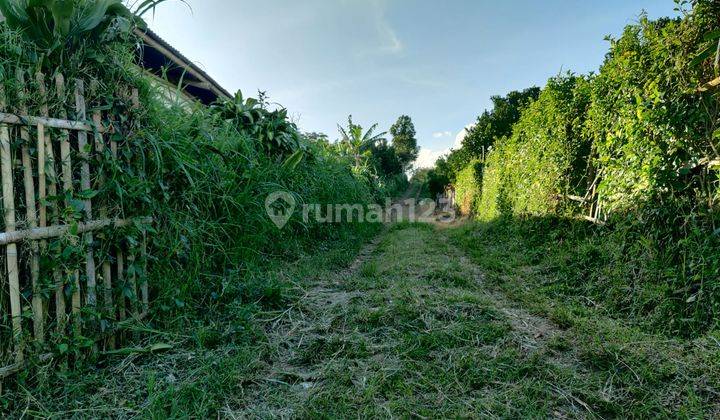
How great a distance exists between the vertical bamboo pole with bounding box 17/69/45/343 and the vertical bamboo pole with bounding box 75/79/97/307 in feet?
0.82

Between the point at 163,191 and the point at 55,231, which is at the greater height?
the point at 163,191

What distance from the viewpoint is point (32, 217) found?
5.88 feet

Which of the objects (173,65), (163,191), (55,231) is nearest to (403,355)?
(163,191)

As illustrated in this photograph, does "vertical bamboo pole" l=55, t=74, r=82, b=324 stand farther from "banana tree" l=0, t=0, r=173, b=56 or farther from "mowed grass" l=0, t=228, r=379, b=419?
"mowed grass" l=0, t=228, r=379, b=419

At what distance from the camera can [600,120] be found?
423 centimetres

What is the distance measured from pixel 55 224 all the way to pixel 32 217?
0.38 feet

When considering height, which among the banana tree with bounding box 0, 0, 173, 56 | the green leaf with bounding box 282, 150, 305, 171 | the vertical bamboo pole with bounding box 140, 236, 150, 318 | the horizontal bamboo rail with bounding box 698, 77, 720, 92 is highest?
the banana tree with bounding box 0, 0, 173, 56

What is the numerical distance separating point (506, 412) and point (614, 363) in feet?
3.23

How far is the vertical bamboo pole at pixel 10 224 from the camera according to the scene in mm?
1688

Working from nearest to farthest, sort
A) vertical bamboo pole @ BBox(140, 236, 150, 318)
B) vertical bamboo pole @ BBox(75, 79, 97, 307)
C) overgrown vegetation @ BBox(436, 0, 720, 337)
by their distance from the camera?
vertical bamboo pole @ BBox(75, 79, 97, 307) < vertical bamboo pole @ BBox(140, 236, 150, 318) < overgrown vegetation @ BBox(436, 0, 720, 337)

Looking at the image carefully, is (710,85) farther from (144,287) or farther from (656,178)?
(144,287)

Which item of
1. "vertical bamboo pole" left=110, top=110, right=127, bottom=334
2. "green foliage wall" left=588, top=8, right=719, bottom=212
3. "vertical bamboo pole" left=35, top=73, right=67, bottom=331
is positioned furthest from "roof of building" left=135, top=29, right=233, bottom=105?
"green foliage wall" left=588, top=8, right=719, bottom=212

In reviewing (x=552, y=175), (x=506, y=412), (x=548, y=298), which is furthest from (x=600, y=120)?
(x=506, y=412)

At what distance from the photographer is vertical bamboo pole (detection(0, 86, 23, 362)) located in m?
1.69
